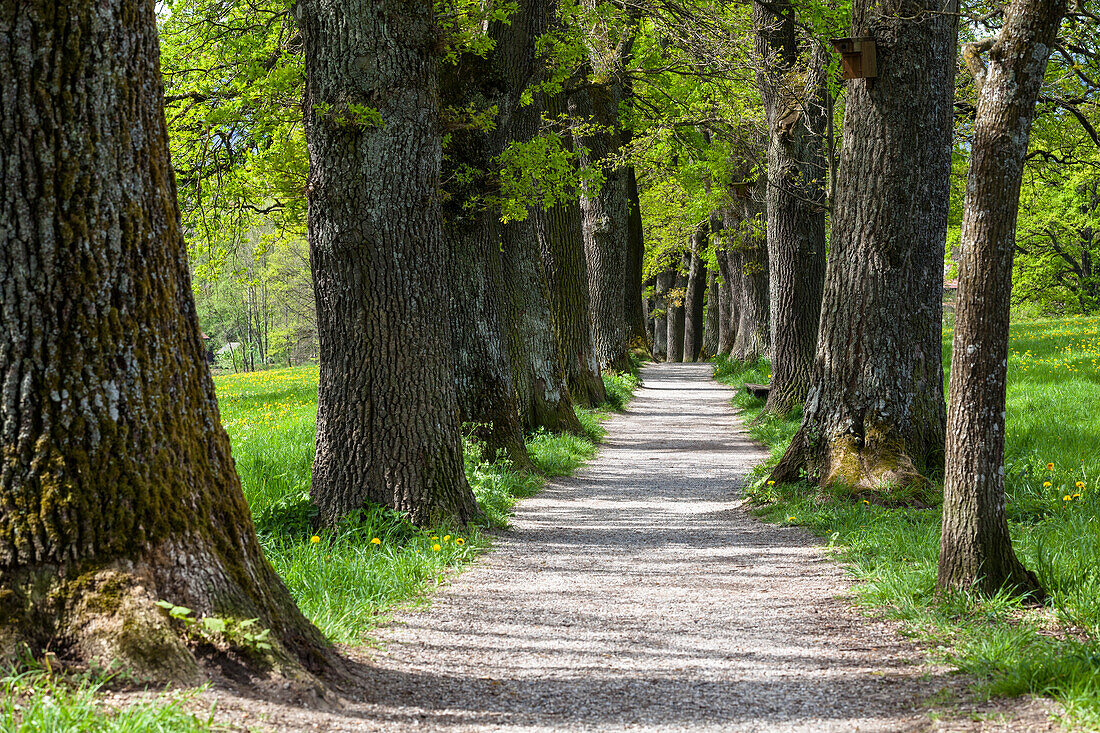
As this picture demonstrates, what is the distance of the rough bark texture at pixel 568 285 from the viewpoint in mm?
15672

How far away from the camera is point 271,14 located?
9.68m

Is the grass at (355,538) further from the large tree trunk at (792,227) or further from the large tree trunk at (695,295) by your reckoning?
the large tree trunk at (695,295)

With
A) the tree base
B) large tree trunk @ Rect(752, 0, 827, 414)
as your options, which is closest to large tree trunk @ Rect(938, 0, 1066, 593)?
the tree base

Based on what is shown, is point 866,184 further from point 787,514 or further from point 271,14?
point 271,14

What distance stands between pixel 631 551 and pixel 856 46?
476 cm

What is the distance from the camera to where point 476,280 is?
32.3 feet

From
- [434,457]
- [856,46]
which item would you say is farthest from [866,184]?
[434,457]

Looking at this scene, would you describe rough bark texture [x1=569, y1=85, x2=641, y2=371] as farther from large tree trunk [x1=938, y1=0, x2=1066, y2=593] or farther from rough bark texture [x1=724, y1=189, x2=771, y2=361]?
large tree trunk [x1=938, y1=0, x2=1066, y2=593]

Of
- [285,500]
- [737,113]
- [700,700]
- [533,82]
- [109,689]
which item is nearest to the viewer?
[109,689]

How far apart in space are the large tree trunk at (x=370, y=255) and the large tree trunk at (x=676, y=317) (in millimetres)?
33651

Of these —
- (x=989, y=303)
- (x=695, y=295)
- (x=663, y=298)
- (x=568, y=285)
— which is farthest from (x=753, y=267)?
(x=663, y=298)

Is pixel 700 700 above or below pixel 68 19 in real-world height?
below

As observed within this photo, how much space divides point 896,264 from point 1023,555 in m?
3.31

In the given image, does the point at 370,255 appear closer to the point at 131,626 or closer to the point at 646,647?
the point at 646,647
